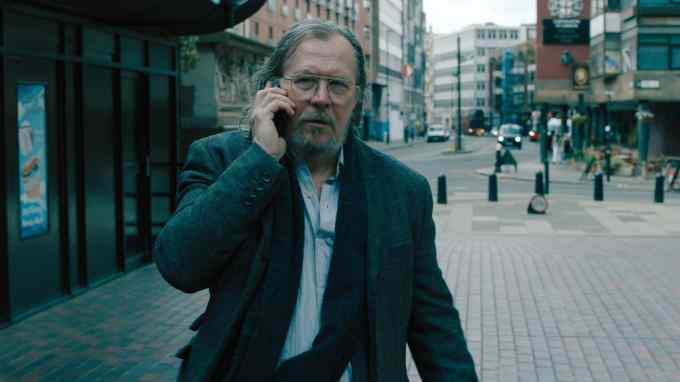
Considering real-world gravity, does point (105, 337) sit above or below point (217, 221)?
below

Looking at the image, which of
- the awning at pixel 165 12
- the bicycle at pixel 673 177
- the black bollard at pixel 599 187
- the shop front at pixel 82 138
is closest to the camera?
the shop front at pixel 82 138

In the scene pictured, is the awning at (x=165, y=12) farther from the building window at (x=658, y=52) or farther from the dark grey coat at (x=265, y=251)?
Result: the building window at (x=658, y=52)

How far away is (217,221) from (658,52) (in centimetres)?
3981

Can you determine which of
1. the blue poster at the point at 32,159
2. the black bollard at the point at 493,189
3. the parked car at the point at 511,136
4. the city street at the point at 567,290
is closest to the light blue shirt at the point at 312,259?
the city street at the point at 567,290

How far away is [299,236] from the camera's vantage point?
2.41 m

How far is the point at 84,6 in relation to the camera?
866 centimetres

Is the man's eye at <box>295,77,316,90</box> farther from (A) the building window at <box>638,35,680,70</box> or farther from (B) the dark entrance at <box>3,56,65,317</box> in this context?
(A) the building window at <box>638,35,680,70</box>

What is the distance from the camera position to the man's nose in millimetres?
2402

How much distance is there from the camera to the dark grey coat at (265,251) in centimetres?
231

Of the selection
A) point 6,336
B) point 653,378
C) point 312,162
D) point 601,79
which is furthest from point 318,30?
point 601,79

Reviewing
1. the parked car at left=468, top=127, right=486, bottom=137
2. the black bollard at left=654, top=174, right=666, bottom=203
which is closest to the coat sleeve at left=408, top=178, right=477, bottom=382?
the black bollard at left=654, top=174, right=666, bottom=203

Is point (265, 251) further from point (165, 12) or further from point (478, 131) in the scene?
point (478, 131)

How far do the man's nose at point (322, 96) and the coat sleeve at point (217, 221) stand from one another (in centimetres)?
18

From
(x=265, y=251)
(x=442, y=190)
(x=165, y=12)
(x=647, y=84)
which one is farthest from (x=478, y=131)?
(x=265, y=251)
